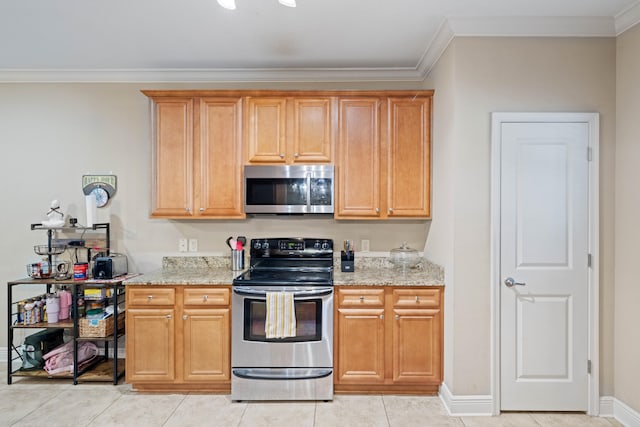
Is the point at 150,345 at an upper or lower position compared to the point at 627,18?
lower

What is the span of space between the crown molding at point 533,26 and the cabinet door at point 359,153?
872 millimetres

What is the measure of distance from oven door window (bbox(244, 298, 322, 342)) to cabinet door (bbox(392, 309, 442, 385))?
59 centimetres

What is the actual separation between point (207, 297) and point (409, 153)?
6.56 ft

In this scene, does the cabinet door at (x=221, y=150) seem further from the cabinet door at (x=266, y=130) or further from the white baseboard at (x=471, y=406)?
the white baseboard at (x=471, y=406)

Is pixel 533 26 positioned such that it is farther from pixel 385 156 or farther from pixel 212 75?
pixel 212 75

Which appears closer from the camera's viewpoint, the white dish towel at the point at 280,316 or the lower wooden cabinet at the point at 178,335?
the white dish towel at the point at 280,316

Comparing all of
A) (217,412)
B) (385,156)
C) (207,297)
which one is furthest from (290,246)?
(217,412)

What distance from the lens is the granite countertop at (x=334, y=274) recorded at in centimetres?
294

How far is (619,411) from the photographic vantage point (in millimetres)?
2584

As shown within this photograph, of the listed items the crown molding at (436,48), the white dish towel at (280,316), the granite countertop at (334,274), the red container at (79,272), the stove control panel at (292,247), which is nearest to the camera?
the crown molding at (436,48)

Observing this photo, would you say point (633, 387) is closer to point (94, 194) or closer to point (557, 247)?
point (557, 247)

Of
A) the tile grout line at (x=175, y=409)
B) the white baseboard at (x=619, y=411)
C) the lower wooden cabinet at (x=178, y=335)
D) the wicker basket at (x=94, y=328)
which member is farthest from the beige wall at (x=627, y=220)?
the wicker basket at (x=94, y=328)

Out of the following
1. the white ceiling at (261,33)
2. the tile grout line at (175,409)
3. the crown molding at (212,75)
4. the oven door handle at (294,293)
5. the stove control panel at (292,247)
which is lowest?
the tile grout line at (175,409)

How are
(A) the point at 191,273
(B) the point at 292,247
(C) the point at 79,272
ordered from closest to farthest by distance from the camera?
(C) the point at 79,272, (A) the point at 191,273, (B) the point at 292,247
